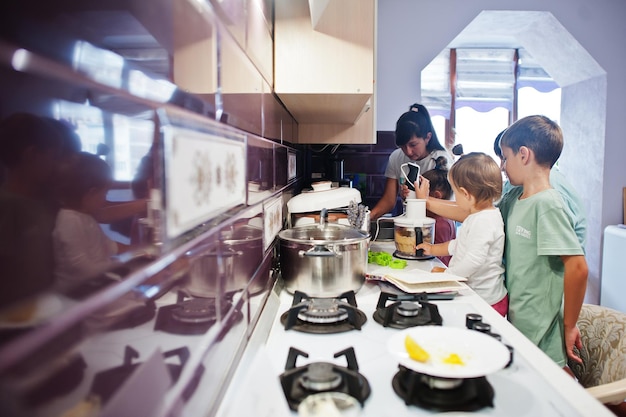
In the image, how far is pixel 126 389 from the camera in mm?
391

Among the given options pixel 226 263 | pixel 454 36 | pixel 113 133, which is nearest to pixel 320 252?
pixel 226 263

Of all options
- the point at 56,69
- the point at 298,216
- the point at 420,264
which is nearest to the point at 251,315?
the point at 298,216

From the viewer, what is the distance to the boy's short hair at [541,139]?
1.52 meters

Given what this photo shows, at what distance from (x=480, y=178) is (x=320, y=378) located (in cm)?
127

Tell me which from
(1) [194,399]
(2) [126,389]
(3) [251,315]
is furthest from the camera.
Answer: (3) [251,315]

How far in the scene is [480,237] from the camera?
1589mm

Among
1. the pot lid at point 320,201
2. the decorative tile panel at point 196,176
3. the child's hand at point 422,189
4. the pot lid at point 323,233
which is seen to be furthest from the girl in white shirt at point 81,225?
the child's hand at point 422,189

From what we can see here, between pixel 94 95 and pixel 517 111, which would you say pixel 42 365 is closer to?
pixel 94 95

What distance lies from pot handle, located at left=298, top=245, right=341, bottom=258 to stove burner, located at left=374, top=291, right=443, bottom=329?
16 centimetres

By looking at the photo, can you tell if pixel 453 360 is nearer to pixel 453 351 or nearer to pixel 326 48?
pixel 453 351

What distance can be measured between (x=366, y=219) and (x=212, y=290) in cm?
108

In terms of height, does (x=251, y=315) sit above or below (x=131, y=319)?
below

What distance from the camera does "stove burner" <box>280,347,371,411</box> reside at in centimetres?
66

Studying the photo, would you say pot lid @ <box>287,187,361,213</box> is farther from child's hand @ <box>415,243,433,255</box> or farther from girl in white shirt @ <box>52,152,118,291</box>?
girl in white shirt @ <box>52,152,118,291</box>
